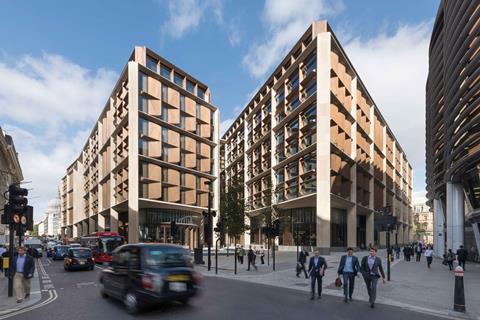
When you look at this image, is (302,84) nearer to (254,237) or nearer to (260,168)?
(260,168)

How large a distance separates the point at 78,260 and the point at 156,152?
3208 cm

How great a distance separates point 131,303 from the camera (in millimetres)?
9883

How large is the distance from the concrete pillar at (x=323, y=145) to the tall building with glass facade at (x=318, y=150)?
117 millimetres

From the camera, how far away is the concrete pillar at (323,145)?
46219 millimetres

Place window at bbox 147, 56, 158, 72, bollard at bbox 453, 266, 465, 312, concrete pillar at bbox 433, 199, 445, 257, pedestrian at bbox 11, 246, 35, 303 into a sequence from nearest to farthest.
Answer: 1. bollard at bbox 453, 266, 465, 312
2. pedestrian at bbox 11, 246, 35, 303
3. concrete pillar at bbox 433, 199, 445, 257
4. window at bbox 147, 56, 158, 72

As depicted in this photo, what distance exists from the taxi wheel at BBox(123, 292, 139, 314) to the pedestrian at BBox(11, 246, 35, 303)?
4286 millimetres

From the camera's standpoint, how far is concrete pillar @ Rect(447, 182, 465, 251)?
33469mm

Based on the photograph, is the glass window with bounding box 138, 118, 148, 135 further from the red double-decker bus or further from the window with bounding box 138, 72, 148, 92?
the red double-decker bus

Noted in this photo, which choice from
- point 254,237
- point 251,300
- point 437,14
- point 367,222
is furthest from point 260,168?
point 251,300

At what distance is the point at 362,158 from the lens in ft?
201

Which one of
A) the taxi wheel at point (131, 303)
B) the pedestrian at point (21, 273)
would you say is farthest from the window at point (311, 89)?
the taxi wheel at point (131, 303)

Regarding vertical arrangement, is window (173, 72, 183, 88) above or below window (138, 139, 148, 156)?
above

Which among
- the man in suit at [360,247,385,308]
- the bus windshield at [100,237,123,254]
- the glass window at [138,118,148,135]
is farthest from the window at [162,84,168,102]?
the man in suit at [360,247,385,308]

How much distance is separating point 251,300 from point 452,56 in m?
26.7
